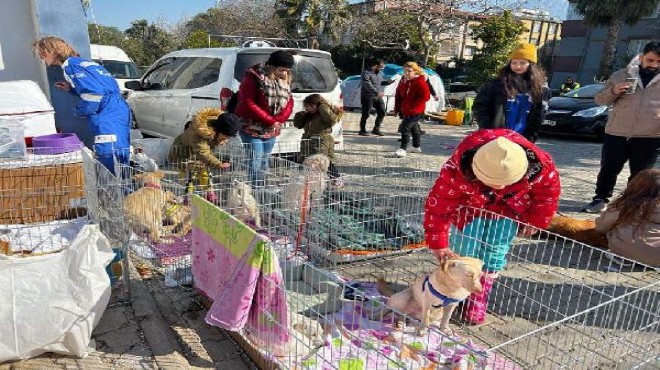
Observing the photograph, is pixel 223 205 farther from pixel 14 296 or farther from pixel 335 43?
pixel 335 43

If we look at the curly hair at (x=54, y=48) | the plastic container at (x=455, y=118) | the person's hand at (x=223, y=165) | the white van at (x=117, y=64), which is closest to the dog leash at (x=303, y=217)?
the person's hand at (x=223, y=165)

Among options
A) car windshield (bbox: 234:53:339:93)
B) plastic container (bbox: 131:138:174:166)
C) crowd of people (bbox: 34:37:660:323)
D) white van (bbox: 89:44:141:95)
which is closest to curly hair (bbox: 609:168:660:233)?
crowd of people (bbox: 34:37:660:323)

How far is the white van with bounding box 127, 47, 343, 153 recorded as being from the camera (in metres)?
5.77

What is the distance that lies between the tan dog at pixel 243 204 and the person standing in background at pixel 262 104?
622 millimetres

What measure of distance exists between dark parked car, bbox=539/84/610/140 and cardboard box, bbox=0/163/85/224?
30.1 feet

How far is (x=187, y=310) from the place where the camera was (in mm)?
3000

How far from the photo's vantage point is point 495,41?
1620 cm

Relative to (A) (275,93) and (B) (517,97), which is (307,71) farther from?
(B) (517,97)

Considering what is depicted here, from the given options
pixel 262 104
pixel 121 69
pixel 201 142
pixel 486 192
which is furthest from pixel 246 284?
pixel 121 69

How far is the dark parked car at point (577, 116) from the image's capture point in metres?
10.1

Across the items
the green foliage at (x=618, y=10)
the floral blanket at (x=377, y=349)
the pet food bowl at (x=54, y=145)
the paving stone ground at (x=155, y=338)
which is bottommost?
the paving stone ground at (x=155, y=338)

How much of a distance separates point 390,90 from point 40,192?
11.4 m

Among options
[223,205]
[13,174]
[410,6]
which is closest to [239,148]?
[223,205]

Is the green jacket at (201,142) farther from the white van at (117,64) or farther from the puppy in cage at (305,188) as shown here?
the white van at (117,64)
